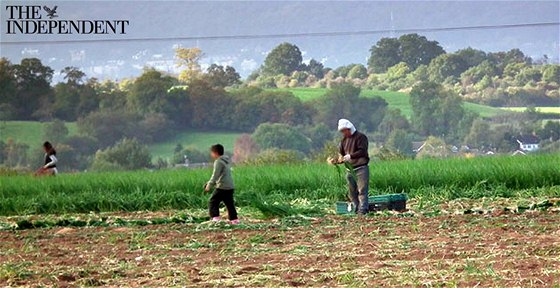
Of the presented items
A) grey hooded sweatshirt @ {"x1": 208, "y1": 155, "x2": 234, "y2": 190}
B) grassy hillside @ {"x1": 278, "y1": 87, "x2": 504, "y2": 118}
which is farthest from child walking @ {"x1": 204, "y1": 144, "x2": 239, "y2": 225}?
grassy hillside @ {"x1": 278, "y1": 87, "x2": 504, "y2": 118}

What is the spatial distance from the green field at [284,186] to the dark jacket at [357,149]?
56.2 inches

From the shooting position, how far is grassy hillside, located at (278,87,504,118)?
5679 cm

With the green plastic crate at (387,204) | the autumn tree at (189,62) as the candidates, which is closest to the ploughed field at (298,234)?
the green plastic crate at (387,204)

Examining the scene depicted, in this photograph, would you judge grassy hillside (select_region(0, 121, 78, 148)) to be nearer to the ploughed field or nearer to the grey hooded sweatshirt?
the ploughed field

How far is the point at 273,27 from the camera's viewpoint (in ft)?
232

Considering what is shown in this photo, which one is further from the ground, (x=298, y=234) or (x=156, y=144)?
(x=298, y=234)

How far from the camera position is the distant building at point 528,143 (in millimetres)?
52625

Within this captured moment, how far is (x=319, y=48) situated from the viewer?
6812 centimetres

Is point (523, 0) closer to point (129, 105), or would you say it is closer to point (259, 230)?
point (129, 105)

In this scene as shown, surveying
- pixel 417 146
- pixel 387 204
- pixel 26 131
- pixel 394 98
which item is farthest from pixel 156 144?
pixel 387 204

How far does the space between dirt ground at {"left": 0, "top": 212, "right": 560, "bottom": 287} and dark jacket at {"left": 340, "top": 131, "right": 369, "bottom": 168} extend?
37.5 inches

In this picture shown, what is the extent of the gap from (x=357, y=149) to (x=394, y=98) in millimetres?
43218

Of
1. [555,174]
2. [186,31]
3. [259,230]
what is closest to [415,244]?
[259,230]

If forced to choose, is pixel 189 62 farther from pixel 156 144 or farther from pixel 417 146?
pixel 417 146
